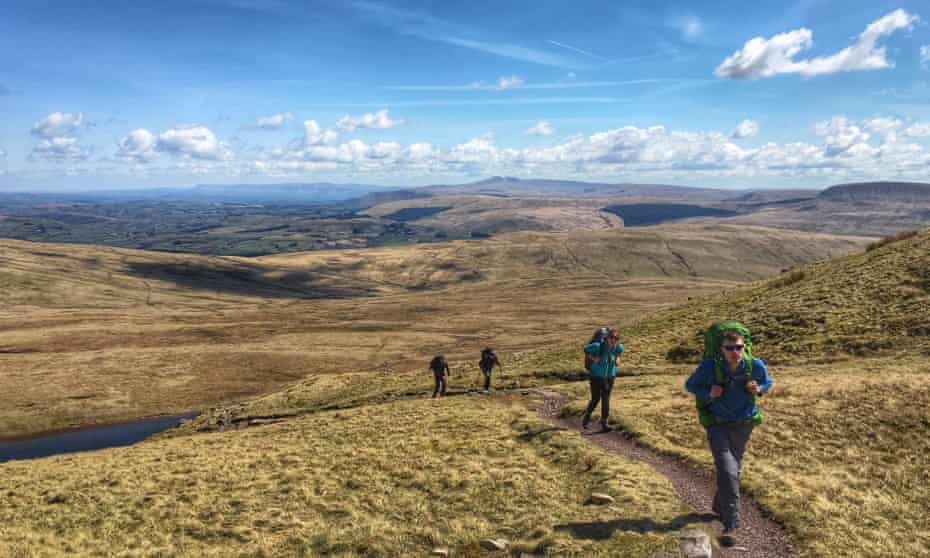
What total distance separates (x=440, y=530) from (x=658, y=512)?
5.85 metres

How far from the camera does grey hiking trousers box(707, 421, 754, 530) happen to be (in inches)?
436

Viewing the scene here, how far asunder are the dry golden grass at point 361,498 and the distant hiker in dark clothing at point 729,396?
61.3 inches

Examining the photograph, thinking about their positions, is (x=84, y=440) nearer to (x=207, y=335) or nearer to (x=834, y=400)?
(x=207, y=335)

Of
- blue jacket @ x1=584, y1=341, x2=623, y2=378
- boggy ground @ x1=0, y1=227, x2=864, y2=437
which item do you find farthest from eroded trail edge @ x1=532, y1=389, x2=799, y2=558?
boggy ground @ x1=0, y1=227, x2=864, y2=437

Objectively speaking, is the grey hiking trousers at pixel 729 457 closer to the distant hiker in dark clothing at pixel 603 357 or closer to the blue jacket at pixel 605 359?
the distant hiker in dark clothing at pixel 603 357

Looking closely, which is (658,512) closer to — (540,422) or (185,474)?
(540,422)

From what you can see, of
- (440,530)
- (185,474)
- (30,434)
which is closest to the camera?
(440,530)

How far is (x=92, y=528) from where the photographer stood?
17531 millimetres

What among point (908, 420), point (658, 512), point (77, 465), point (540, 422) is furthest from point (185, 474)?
point (908, 420)

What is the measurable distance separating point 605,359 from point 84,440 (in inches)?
2361

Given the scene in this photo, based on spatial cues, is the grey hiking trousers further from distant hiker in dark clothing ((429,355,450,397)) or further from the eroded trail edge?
distant hiker in dark clothing ((429,355,450,397))

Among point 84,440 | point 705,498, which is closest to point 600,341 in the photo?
point 705,498

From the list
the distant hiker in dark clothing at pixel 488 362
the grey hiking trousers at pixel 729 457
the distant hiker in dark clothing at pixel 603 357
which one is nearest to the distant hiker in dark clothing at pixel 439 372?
the distant hiker in dark clothing at pixel 488 362

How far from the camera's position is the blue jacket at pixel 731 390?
424 inches
